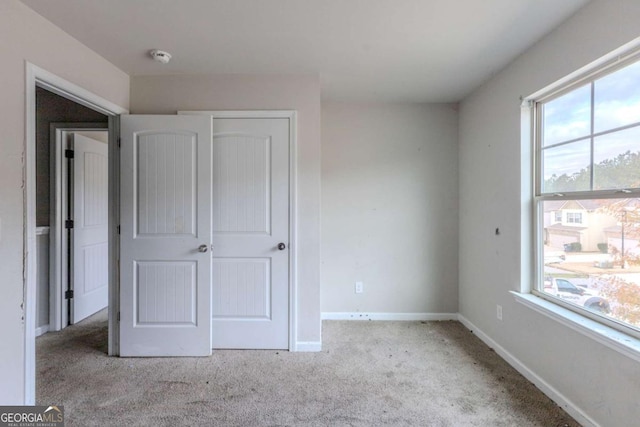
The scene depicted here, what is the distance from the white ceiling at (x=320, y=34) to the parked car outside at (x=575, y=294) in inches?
64.8

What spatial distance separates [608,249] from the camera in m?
1.69

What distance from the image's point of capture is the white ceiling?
169cm

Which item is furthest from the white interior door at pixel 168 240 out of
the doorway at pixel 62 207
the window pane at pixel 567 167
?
the window pane at pixel 567 167

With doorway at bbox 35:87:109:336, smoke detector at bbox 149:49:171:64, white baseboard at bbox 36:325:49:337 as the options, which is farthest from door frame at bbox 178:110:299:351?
white baseboard at bbox 36:325:49:337

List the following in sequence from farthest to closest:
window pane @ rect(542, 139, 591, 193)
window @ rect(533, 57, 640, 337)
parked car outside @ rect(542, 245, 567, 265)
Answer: parked car outside @ rect(542, 245, 567, 265) < window pane @ rect(542, 139, 591, 193) < window @ rect(533, 57, 640, 337)

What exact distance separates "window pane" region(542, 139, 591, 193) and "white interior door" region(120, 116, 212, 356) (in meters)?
Answer: 2.56

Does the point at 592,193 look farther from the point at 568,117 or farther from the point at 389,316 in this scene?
the point at 389,316

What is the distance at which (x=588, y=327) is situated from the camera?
166 centimetres

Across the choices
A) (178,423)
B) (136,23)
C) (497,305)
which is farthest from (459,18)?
(178,423)

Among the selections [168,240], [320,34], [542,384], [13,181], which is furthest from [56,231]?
[542,384]

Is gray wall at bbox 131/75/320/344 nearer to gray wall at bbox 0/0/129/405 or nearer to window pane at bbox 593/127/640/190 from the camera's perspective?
gray wall at bbox 0/0/129/405

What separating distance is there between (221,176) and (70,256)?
1984mm

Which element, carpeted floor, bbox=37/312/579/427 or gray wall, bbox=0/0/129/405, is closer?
gray wall, bbox=0/0/129/405

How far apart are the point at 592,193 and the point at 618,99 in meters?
0.52
